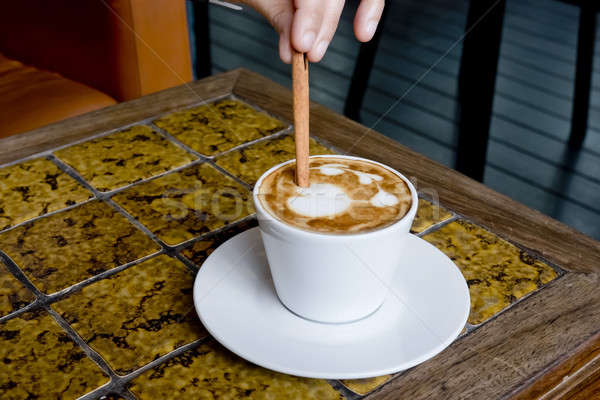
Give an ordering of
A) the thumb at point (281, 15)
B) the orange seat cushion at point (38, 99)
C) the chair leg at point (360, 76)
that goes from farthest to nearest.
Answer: the chair leg at point (360, 76), the orange seat cushion at point (38, 99), the thumb at point (281, 15)

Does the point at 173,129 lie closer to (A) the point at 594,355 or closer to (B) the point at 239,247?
(B) the point at 239,247

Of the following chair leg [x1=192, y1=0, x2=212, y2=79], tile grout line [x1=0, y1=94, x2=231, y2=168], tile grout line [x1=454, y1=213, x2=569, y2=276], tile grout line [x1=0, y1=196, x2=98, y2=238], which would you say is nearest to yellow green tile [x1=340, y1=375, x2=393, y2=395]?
tile grout line [x1=454, y1=213, x2=569, y2=276]

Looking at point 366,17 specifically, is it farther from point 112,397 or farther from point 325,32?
point 112,397

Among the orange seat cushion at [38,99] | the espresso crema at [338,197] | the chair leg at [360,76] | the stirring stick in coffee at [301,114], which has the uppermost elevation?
the stirring stick in coffee at [301,114]

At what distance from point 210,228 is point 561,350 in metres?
0.33

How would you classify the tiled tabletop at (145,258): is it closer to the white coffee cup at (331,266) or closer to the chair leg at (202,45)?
the white coffee cup at (331,266)

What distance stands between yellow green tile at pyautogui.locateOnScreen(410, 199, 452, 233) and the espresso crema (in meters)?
0.11

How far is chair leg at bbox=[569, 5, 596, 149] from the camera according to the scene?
1.88 m

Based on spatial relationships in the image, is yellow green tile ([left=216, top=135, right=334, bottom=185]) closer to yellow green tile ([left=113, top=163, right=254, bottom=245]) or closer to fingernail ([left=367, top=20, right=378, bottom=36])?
yellow green tile ([left=113, top=163, right=254, bottom=245])

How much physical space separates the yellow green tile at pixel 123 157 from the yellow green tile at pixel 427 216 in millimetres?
264

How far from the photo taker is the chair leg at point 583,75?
74.2 inches

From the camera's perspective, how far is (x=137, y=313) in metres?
0.51

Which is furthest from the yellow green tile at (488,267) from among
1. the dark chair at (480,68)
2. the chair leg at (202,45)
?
the chair leg at (202,45)

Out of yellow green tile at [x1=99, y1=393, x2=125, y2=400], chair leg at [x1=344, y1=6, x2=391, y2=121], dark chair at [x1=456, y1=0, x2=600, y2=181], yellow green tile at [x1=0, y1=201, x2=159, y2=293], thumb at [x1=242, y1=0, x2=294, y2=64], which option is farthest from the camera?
chair leg at [x1=344, y1=6, x2=391, y2=121]
